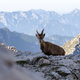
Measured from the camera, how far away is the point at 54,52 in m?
17.7

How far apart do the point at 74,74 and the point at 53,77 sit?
1511mm

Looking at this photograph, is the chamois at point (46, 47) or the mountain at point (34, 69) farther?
the chamois at point (46, 47)

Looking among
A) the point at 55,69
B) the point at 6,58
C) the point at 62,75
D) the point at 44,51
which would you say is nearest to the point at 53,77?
the point at 62,75

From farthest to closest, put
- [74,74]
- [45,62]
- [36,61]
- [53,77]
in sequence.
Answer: [36,61] < [45,62] < [74,74] < [53,77]

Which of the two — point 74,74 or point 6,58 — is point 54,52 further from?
point 6,58

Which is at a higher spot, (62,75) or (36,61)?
(36,61)

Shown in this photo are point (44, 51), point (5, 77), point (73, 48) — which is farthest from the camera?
point (73, 48)

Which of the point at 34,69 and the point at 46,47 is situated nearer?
the point at 34,69

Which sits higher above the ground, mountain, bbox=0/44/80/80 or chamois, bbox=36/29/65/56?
chamois, bbox=36/29/65/56

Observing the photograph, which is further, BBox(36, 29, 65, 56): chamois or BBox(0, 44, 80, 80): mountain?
BBox(36, 29, 65, 56): chamois

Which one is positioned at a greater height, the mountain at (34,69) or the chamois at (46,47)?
the chamois at (46,47)

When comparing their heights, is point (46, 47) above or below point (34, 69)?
above

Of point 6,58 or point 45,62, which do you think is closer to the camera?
point 6,58

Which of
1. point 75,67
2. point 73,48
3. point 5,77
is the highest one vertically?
point 73,48
